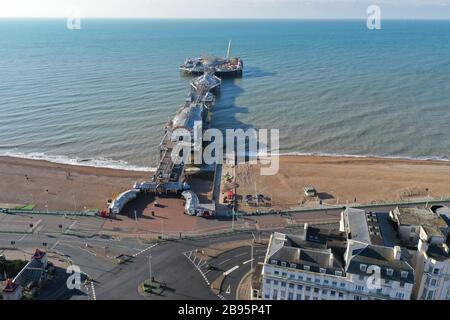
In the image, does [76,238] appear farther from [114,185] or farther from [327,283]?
[327,283]

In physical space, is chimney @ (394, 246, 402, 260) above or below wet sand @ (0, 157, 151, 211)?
above

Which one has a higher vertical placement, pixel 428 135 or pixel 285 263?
pixel 428 135

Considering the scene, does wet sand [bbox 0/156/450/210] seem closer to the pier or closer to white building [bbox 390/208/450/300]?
the pier

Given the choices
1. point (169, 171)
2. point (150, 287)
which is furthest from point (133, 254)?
point (169, 171)

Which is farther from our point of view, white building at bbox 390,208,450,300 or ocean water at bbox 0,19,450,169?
ocean water at bbox 0,19,450,169

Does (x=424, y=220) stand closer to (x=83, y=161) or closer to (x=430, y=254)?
(x=430, y=254)

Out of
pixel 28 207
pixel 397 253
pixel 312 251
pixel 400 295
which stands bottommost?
pixel 400 295

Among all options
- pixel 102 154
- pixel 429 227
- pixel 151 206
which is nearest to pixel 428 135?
pixel 429 227

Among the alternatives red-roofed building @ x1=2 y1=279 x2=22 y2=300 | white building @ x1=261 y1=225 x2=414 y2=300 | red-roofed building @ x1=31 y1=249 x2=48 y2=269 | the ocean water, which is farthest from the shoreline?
white building @ x1=261 y1=225 x2=414 y2=300
